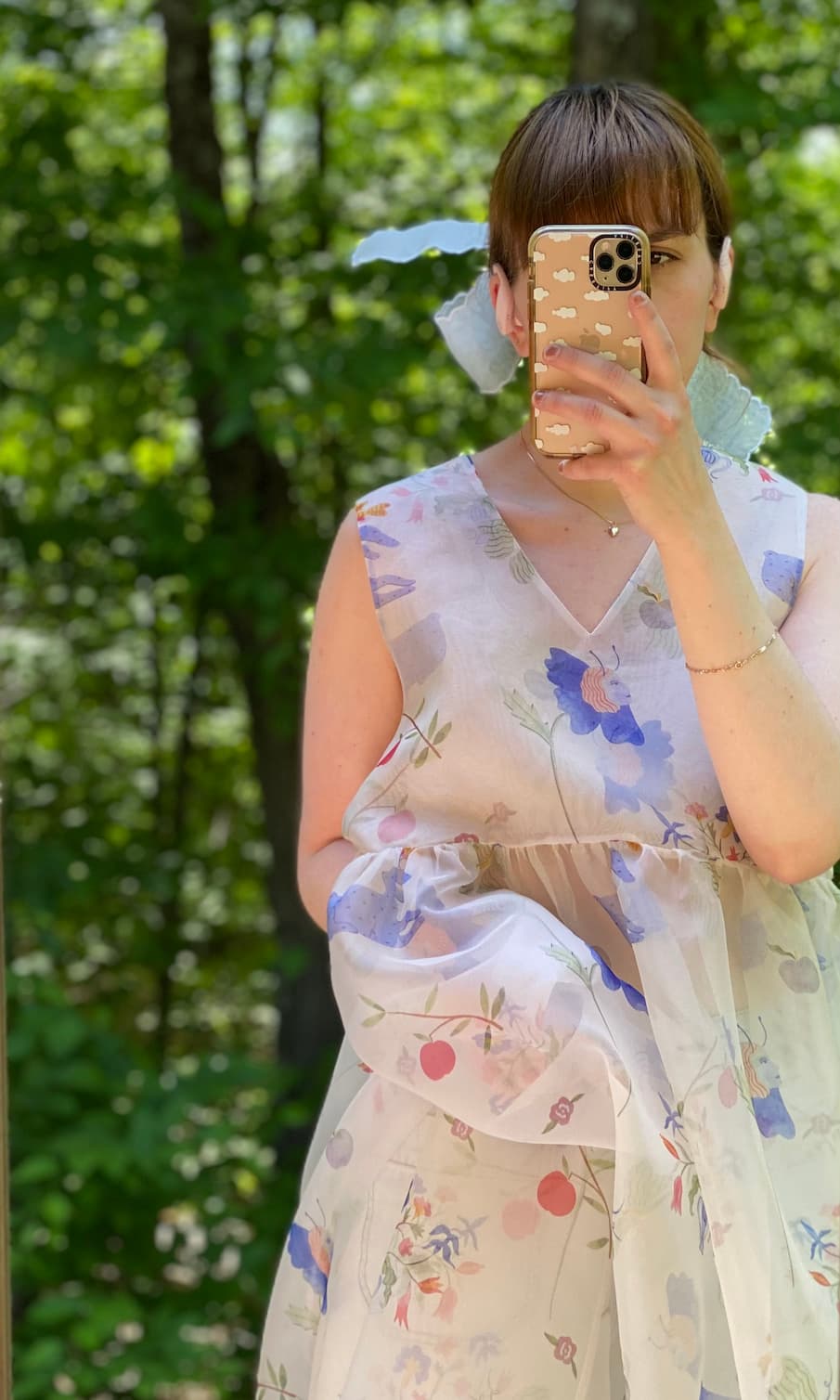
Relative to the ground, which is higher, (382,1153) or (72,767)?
(382,1153)

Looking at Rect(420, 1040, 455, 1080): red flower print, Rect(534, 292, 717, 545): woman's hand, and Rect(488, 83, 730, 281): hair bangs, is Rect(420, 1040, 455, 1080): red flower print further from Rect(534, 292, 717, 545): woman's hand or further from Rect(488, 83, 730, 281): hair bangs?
Rect(488, 83, 730, 281): hair bangs

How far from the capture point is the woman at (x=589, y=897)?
1.02 metres

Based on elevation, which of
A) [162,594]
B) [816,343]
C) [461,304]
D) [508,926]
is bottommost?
[162,594]

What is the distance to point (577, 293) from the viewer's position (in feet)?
3.36

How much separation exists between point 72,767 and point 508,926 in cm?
307

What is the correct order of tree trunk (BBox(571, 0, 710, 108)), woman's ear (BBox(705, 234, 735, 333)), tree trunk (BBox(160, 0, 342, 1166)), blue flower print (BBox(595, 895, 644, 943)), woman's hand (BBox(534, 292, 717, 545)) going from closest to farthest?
woman's hand (BBox(534, 292, 717, 545)), blue flower print (BBox(595, 895, 644, 943)), woman's ear (BBox(705, 234, 735, 333)), tree trunk (BBox(571, 0, 710, 108)), tree trunk (BBox(160, 0, 342, 1166))

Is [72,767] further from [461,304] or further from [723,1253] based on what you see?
[723,1253]

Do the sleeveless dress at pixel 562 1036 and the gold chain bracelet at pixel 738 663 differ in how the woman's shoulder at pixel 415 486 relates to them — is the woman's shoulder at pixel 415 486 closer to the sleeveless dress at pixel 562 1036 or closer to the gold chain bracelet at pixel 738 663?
the sleeveless dress at pixel 562 1036

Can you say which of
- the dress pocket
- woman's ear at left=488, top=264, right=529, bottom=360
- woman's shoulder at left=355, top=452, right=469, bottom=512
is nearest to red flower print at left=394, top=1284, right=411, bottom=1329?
the dress pocket

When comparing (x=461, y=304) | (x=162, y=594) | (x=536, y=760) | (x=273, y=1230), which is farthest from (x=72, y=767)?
(x=536, y=760)

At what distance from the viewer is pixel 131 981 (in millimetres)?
4012

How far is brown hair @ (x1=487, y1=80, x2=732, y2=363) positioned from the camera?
3.60 ft

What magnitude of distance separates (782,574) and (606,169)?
31 cm

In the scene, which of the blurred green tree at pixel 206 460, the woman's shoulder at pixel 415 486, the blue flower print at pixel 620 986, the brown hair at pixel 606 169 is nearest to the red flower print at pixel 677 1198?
the blue flower print at pixel 620 986
